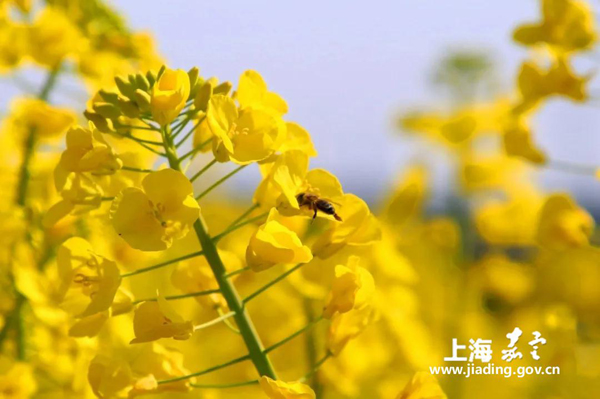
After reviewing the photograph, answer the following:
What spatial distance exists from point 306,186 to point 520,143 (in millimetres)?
795

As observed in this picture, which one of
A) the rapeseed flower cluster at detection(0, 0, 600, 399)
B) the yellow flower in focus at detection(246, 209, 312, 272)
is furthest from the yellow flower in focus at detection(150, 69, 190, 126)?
the yellow flower in focus at detection(246, 209, 312, 272)

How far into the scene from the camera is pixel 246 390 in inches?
66.7

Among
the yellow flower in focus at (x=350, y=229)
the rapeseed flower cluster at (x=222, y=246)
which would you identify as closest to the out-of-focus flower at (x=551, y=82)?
the rapeseed flower cluster at (x=222, y=246)

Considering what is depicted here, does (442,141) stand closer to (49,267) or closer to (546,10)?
(546,10)

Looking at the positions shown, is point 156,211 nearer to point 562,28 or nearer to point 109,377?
point 109,377

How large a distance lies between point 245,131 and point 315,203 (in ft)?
0.35

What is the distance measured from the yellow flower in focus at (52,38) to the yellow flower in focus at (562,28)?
73 centimetres

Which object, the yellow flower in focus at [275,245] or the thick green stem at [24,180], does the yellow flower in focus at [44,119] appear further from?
the yellow flower in focus at [275,245]

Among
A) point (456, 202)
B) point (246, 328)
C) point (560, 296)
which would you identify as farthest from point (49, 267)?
point (560, 296)

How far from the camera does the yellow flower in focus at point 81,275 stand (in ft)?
2.84

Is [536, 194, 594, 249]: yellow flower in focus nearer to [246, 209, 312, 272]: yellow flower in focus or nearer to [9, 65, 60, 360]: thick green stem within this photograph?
[246, 209, 312, 272]: yellow flower in focus

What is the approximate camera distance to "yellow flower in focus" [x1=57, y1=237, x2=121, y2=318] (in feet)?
2.84

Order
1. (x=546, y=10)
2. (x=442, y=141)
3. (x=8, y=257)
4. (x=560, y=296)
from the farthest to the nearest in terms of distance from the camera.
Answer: (x=442, y=141) → (x=560, y=296) → (x=546, y=10) → (x=8, y=257)

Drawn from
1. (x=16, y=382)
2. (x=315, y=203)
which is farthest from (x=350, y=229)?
(x=16, y=382)
